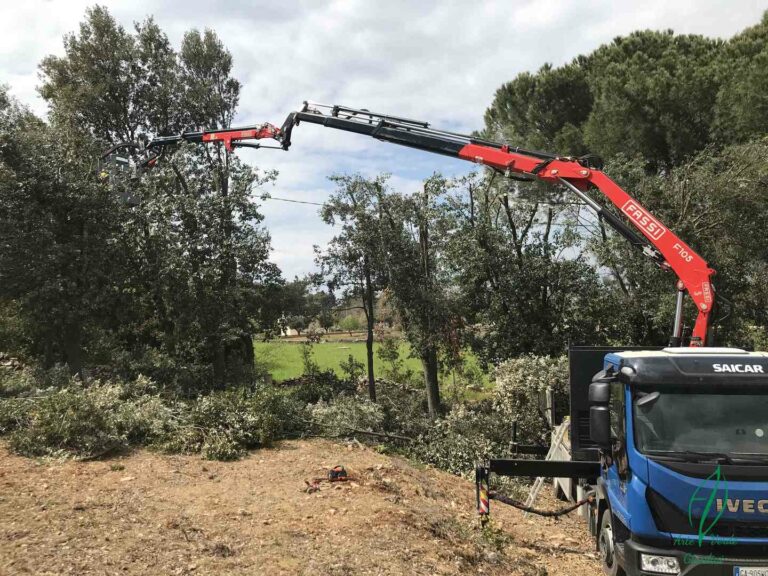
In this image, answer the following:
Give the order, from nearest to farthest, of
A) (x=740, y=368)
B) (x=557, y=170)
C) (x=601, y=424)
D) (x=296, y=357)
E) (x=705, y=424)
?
(x=705, y=424), (x=740, y=368), (x=601, y=424), (x=557, y=170), (x=296, y=357)

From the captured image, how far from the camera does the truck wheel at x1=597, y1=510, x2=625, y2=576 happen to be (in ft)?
18.2

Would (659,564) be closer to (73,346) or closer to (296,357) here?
(73,346)

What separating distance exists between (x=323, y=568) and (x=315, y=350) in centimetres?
1689

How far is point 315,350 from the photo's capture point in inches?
867

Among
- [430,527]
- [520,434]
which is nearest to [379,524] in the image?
[430,527]

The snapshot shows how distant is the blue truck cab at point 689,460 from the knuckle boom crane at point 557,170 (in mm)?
2906

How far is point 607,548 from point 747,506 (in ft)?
6.05

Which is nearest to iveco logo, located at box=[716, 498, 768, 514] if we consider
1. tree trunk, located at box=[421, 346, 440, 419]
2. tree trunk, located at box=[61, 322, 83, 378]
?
tree trunk, located at box=[421, 346, 440, 419]

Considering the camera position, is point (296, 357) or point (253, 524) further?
point (296, 357)

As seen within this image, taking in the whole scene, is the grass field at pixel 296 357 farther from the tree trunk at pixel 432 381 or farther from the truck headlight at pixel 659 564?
the truck headlight at pixel 659 564

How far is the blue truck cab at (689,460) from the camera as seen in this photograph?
4.62 metres

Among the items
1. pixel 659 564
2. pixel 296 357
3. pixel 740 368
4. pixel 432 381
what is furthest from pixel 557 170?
pixel 296 357

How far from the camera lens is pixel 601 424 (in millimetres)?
5305

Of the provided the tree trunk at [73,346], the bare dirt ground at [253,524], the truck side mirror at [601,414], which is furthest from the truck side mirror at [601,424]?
the tree trunk at [73,346]
